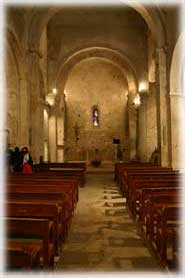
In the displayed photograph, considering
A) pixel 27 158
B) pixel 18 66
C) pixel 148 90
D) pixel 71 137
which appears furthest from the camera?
pixel 71 137

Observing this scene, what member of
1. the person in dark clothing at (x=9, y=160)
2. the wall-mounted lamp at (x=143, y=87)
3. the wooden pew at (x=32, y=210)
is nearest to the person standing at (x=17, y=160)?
the person in dark clothing at (x=9, y=160)

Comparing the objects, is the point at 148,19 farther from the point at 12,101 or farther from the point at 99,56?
the point at 99,56

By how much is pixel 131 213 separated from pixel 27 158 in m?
4.53

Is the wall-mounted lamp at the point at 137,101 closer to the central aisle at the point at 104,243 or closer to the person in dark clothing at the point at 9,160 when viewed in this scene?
the person in dark clothing at the point at 9,160

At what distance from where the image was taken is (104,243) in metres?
5.57

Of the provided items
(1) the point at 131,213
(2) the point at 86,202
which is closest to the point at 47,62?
(2) the point at 86,202

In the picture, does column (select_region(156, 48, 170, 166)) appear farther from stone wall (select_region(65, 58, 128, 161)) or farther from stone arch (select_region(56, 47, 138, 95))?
stone wall (select_region(65, 58, 128, 161))

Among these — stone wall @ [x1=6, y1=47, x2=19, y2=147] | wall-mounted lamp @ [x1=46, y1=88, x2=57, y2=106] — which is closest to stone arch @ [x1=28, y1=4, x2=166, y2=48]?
stone wall @ [x1=6, y1=47, x2=19, y2=147]

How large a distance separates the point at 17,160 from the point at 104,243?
6494 millimetres

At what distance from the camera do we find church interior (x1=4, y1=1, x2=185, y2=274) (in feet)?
14.3

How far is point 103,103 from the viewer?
1151 inches

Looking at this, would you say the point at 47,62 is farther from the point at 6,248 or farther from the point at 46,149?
the point at 6,248

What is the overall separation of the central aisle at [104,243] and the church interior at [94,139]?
0.02 m

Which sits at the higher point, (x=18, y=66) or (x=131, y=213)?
(x=18, y=66)
